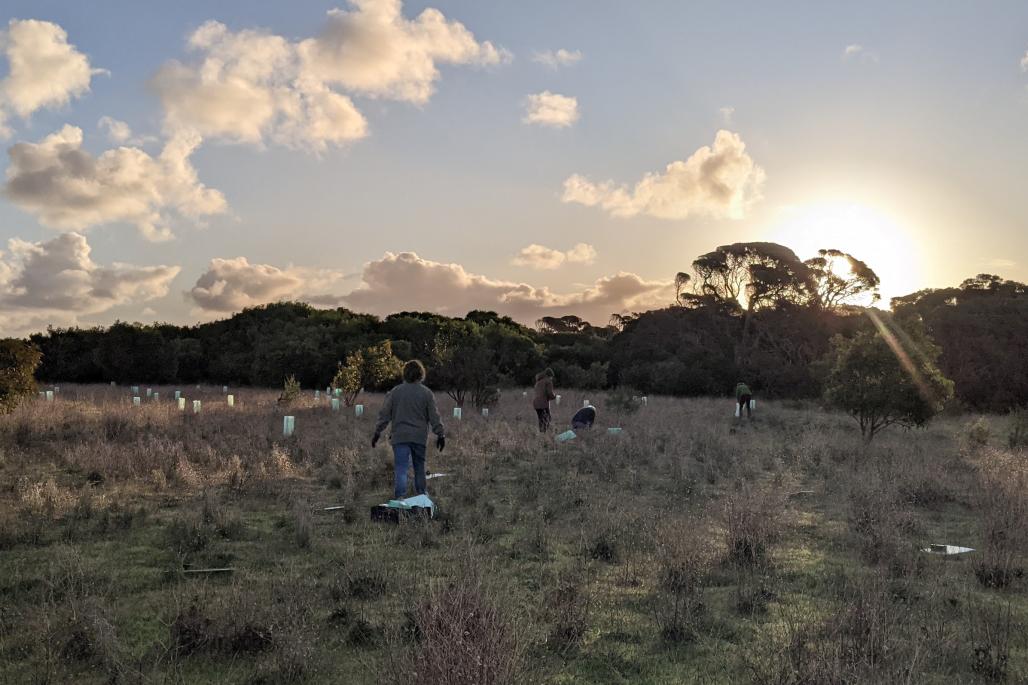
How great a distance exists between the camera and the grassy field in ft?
12.7

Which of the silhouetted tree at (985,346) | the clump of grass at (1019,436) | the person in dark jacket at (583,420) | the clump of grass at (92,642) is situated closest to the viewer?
the clump of grass at (92,642)

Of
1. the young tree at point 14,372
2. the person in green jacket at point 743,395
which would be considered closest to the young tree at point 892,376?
the person in green jacket at point 743,395

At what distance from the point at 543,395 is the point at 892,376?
8.67 m

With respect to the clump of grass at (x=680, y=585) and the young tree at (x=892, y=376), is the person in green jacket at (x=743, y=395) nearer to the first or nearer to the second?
the young tree at (x=892, y=376)

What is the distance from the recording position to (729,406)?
29984 mm

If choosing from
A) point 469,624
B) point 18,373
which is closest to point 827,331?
point 18,373

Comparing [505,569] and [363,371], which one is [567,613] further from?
[363,371]

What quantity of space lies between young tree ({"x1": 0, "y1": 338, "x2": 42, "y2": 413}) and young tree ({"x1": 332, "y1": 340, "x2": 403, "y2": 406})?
1003cm

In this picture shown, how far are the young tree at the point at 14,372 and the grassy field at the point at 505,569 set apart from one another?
257cm

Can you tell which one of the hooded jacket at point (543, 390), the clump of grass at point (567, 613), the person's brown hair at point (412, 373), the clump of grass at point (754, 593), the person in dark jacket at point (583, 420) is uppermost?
the person's brown hair at point (412, 373)

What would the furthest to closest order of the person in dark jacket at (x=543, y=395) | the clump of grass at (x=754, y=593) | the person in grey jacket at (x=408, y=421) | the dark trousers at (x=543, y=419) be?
1. the dark trousers at (x=543, y=419)
2. the person in dark jacket at (x=543, y=395)
3. the person in grey jacket at (x=408, y=421)
4. the clump of grass at (x=754, y=593)

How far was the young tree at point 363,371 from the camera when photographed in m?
25.0

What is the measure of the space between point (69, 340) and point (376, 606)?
47333 mm

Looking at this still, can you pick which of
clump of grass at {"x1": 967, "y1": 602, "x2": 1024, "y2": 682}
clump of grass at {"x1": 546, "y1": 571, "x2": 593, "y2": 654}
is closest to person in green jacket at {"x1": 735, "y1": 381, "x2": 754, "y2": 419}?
clump of grass at {"x1": 967, "y1": 602, "x2": 1024, "y2": 682}
